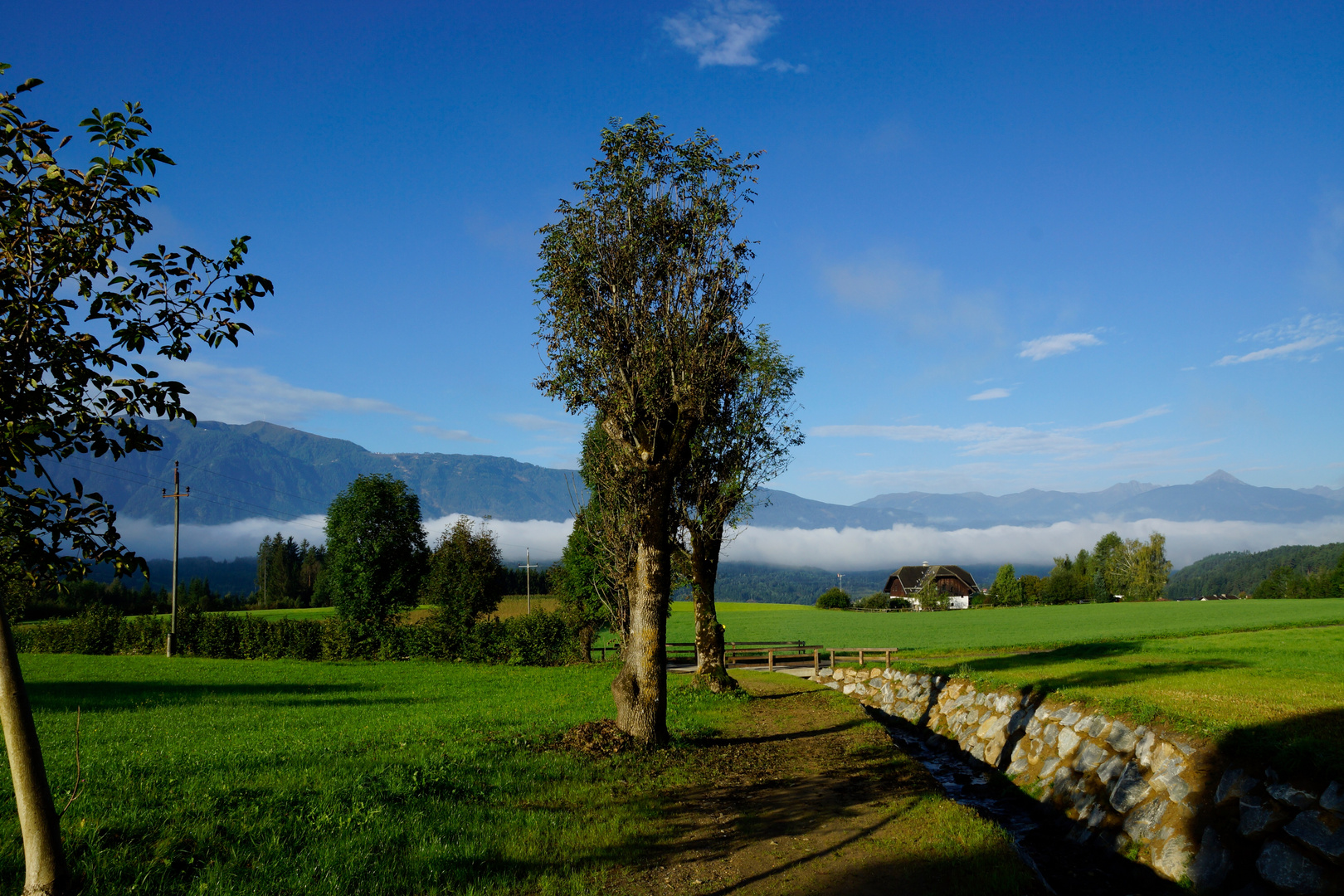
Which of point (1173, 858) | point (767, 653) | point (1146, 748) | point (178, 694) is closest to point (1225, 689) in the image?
point (1146, 748)

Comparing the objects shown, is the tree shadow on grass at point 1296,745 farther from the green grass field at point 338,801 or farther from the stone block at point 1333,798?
the green grass field at point 338,801

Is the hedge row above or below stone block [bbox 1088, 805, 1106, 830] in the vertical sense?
below

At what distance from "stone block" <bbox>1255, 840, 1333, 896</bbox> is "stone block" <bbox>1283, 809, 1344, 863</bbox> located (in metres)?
0.18

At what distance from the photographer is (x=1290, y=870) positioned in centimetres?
868

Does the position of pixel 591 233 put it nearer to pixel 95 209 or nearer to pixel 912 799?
pixel 95 209

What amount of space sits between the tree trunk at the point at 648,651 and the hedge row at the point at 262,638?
3168 cm

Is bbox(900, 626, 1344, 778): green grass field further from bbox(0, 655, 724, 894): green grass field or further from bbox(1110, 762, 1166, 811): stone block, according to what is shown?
bbox(0, 655, 724, 894): green grass field

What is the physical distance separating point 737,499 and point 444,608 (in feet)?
97.9

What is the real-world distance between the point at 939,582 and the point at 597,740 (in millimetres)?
152143

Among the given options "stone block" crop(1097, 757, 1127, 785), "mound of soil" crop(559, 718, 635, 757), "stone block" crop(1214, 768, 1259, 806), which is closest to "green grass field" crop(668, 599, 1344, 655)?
"mound of soil" crop(559, 718, 635, 757)

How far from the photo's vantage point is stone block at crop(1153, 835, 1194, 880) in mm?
10055

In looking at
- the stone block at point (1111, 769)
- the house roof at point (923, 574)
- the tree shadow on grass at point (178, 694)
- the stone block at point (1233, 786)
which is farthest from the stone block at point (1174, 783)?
the house roof at point (923, 574)

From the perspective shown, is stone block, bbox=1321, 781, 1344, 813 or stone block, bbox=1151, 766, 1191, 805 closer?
stone block, bbox=1321, 781, 1344, 813

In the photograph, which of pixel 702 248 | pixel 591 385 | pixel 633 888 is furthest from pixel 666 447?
pixel 633 888
